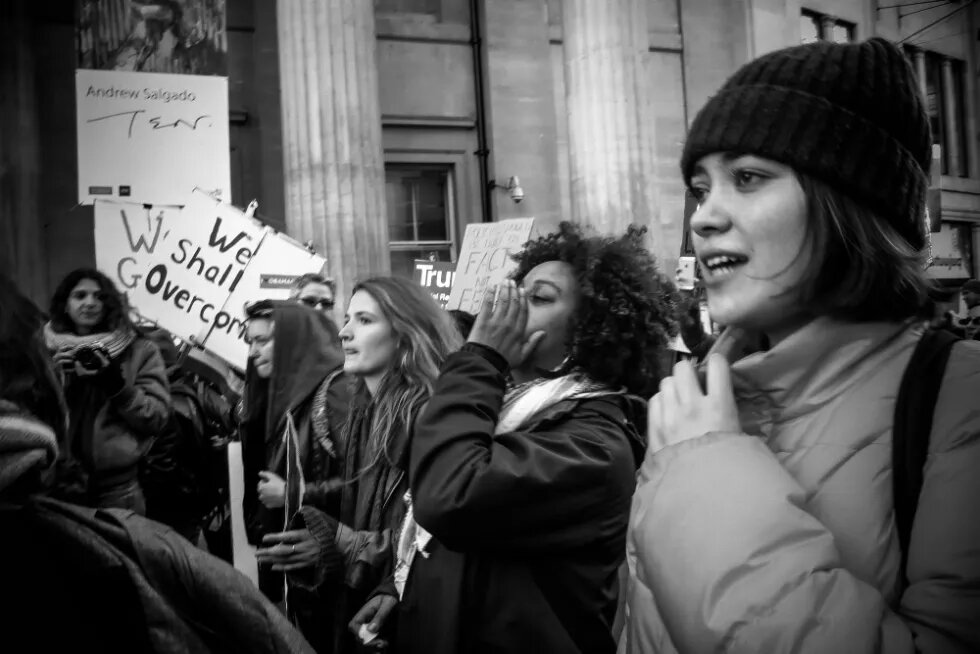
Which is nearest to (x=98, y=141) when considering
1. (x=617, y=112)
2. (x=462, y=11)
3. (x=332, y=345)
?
(x=332, y=345)

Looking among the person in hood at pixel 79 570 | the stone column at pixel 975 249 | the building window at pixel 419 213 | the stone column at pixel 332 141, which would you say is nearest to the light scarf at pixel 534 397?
the person in hood at pixel 79 570

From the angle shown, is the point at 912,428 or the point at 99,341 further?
the point at 99,341

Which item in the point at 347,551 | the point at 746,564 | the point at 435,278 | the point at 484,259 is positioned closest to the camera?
the point at 746,564

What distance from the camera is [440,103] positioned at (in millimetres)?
12570

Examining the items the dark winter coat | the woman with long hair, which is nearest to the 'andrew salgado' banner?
the dark winter coat

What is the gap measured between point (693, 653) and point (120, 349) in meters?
4.14

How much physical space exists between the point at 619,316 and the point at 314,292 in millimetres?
3582

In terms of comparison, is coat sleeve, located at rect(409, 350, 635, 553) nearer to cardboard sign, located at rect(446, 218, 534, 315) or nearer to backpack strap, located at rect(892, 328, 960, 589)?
backpack strap, located at rect(892, 328, 960, 589)

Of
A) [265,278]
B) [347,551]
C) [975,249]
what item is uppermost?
[975,249]

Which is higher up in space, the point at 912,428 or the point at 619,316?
the point at 619,316

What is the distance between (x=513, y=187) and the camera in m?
12.5

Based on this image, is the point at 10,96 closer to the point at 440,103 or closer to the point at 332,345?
the point at 440,103

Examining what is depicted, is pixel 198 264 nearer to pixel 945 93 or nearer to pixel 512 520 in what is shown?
pixel 512 520

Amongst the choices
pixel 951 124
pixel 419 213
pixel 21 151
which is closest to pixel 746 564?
pixel 21 151
